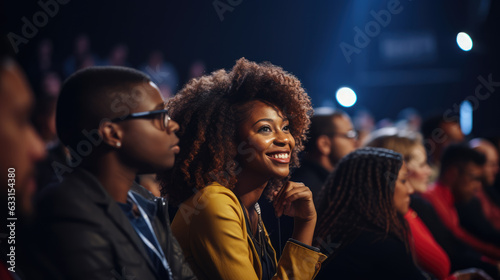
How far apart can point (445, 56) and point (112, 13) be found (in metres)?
6.65

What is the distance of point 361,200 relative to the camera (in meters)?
2.38

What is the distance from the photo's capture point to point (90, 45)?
5395 mm

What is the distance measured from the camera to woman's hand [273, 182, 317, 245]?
1.83m

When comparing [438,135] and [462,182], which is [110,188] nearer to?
[462,182]

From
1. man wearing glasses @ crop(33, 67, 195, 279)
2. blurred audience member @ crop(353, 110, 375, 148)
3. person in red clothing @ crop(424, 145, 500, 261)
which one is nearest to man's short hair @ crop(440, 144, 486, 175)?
person in red clothing @ crop(424, 145, 500, 261)

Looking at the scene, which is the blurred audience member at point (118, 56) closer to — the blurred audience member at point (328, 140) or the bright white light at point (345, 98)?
the blurred audience member at point (328, 140)

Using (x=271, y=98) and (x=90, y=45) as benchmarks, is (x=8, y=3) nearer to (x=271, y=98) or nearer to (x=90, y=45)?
(x=271, y=98)

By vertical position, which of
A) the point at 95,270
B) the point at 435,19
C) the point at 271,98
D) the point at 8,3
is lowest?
the point at 95,270

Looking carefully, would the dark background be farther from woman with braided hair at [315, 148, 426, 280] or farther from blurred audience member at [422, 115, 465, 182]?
blurred audience member at [422, 115, 465, 182]

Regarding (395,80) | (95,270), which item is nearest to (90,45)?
(95,270)

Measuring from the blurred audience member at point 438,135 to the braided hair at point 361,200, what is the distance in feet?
→ 8.99

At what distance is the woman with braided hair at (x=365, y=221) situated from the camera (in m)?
2.27

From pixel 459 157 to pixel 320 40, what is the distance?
81.3 inches

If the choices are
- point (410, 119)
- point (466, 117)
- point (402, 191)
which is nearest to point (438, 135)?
point (466, 117)
